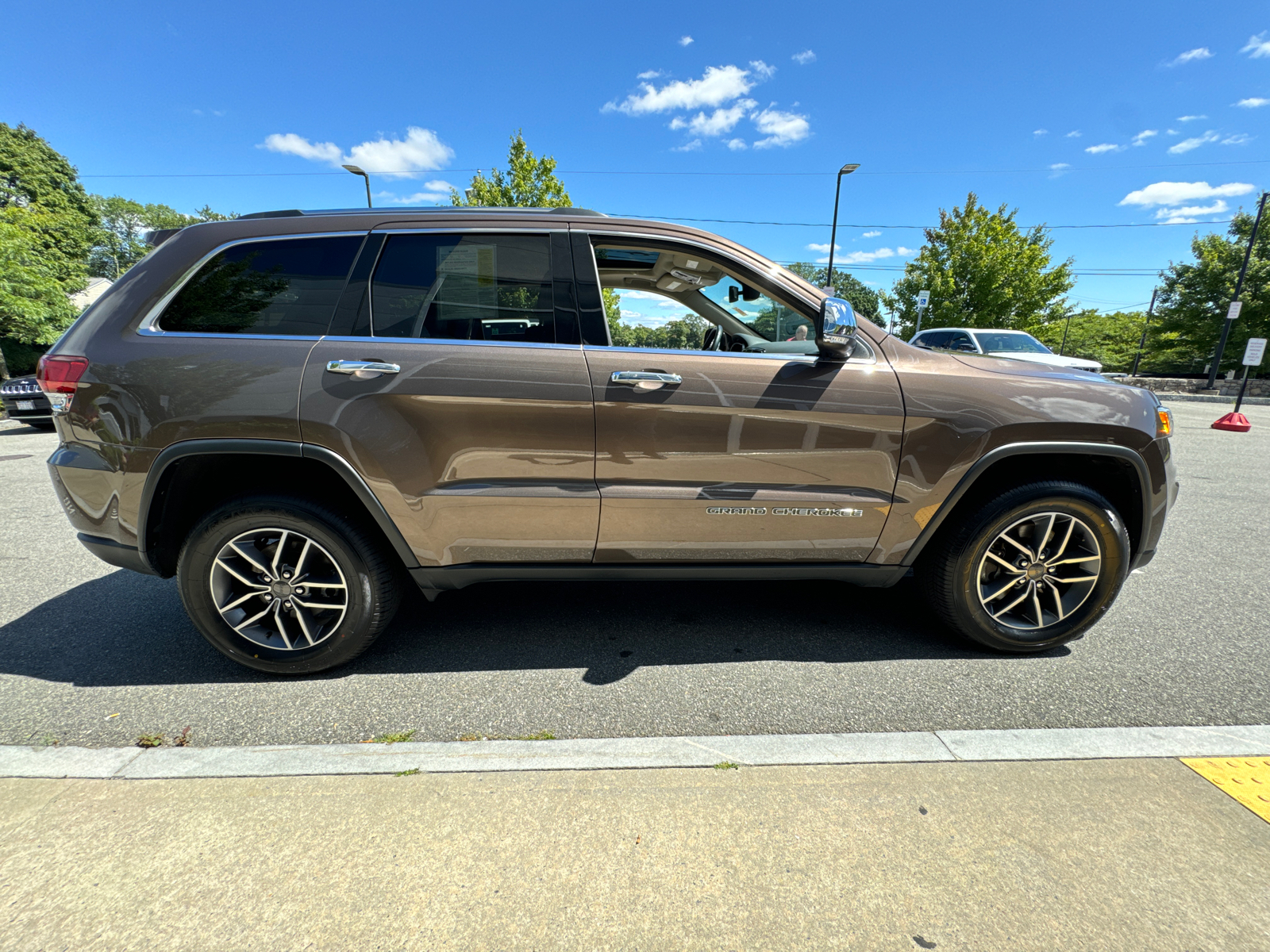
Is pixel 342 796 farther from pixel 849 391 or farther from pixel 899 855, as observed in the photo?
pixel 849 391

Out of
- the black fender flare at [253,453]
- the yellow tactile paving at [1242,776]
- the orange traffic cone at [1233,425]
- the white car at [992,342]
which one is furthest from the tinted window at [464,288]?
the orange traffic cone at [1233,425]

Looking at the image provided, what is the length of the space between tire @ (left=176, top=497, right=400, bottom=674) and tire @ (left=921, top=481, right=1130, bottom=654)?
2.56 metres

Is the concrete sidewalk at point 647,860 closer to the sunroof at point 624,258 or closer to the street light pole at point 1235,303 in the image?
the sunroof at point 624,258

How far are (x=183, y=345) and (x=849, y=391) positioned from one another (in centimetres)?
271

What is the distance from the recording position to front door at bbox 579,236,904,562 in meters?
2.40

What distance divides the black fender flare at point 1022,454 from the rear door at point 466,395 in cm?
148

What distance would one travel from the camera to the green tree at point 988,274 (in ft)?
80.6

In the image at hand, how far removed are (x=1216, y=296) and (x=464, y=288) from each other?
41689 mm

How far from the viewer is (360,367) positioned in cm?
234

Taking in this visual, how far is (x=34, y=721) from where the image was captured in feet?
7.47

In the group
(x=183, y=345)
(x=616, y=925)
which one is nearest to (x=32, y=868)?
(x=616, y=925)

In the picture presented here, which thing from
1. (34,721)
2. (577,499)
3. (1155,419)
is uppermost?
(1155,419)

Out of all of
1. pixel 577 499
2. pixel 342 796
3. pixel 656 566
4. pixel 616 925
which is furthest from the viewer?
pixel 656 566

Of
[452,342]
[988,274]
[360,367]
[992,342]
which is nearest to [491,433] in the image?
[452,342]
